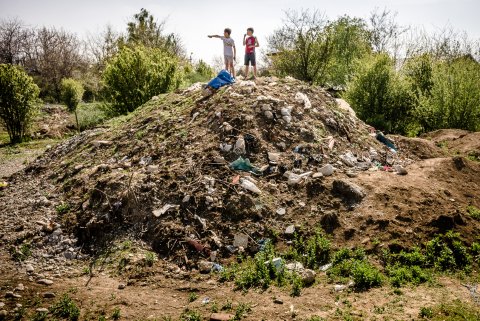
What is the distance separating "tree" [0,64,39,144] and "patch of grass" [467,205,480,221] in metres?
15.3

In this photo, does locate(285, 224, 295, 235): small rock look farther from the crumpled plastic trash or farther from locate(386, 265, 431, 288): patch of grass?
locate(386, 265, 431, 288): patch of grass

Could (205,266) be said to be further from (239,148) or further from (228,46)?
(228,46)

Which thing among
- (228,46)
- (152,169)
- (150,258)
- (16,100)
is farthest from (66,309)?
(16,100)

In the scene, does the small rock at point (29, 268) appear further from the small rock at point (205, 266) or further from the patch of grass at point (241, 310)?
the patch of grass at point (241, 310)

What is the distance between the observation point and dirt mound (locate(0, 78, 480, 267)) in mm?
4570

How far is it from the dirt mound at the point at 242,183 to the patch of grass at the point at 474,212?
7.3 inches

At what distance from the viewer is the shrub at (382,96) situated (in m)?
11.6

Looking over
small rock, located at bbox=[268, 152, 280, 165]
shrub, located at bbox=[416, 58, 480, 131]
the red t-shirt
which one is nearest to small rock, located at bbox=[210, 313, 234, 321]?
small rock, located at bbox=[268, 152, 280, 165]

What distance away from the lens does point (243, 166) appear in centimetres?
539

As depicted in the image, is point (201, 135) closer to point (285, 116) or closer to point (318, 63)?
point (285, 116)

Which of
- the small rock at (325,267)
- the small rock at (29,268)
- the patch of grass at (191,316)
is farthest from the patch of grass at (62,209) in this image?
the small rock at (325,267)

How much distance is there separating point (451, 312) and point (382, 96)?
985 cm

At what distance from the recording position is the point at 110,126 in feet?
28.3

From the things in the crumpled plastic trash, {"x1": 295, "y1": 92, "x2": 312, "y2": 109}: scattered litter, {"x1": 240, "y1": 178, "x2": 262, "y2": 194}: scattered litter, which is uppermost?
{"x1": 295, "y1": 92, "x2": 312, "y2": 109}: scattered litter
